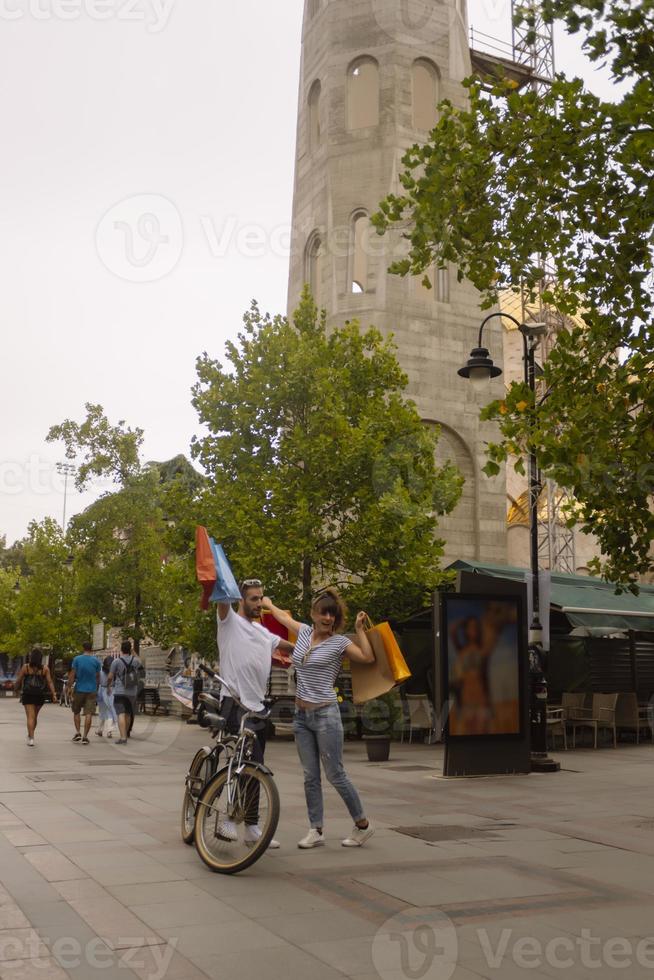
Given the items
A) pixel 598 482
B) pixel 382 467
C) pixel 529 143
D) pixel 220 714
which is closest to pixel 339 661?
pixel 220 714

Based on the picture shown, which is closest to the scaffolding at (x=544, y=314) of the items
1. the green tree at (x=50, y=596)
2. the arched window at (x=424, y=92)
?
the arched window at (x=424, y=92)

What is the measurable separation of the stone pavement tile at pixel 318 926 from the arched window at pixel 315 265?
102ft

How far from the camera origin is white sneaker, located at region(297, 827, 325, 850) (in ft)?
26.5

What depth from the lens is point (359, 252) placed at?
116ft

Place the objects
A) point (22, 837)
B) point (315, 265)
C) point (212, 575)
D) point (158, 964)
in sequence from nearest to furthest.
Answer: point (158, 964)
point (212, 575)
point (22, 837)
point (315, 265)

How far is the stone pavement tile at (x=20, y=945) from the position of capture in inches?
197

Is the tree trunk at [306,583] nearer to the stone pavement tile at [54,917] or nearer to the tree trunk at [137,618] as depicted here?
the tree trunk at [137,618]

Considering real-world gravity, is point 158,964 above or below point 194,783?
below

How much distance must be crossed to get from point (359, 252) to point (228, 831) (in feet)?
98.2

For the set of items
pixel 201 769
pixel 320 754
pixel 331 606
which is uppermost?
pixel 331 606

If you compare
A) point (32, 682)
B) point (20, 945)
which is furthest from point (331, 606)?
point (32, 682)

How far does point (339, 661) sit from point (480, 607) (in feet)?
21.1

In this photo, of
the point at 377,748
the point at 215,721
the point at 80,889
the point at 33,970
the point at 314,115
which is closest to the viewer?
the point at 33,970

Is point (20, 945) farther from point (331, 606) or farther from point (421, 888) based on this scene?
point (331, 606)
